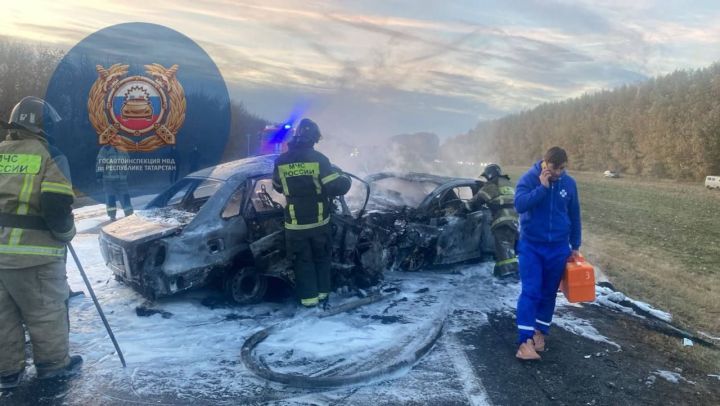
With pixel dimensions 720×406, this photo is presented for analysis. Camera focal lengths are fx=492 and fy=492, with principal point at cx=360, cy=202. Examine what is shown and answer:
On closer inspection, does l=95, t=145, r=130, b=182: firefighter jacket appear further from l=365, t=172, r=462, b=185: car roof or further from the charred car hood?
l=365, t=172, r=462, b=185: car roof

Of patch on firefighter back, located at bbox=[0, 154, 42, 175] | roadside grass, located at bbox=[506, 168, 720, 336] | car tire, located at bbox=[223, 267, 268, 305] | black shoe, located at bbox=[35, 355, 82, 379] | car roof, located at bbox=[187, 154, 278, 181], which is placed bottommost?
roadside grass, located at bbox=[506, 168, 720, 336]

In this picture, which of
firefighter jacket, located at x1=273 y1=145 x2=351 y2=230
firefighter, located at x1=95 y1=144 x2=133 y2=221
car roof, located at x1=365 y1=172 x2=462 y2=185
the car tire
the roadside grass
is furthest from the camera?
firefighter, located at x1=95 y1=144 x2=133 y2=221

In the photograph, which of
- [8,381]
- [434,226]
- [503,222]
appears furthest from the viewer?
[434,226]

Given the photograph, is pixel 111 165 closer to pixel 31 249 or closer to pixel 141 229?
pixel 141 229

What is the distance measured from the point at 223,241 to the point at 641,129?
1236 inches

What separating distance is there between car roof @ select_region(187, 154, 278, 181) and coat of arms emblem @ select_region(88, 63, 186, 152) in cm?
551

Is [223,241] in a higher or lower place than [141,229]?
lower

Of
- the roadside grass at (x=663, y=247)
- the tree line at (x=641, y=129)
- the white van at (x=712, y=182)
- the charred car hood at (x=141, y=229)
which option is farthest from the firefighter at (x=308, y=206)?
the tree line at (x=641, y=129)

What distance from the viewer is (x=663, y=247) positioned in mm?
10469

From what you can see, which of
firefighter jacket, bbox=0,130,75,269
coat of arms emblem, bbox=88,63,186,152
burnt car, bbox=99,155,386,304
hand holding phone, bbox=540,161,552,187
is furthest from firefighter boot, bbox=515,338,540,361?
coat of arms emblem, bbox=88,63,186,152

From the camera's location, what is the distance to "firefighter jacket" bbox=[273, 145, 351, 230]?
521 cm

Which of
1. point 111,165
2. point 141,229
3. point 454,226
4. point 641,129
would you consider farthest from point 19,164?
point 641,129

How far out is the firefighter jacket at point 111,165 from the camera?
33.0ft

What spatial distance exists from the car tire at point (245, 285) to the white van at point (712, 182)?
25.1 meters
